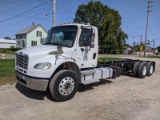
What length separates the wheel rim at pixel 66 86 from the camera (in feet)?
18.3

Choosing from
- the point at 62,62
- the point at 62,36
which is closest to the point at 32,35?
the point at 62,36

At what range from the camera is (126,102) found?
18.7 feet

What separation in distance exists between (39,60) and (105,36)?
47.6 meters

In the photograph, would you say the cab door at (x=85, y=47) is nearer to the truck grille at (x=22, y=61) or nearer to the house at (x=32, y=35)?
the truck grille at (x=22, y=61)

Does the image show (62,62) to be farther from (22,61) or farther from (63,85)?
(22,61)

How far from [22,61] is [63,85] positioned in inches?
62.3

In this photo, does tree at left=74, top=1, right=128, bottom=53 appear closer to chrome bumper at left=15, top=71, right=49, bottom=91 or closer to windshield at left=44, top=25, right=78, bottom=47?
windshield at left=44, top=25, right=78, bottom=47

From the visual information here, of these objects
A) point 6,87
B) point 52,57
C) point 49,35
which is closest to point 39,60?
point 52,57

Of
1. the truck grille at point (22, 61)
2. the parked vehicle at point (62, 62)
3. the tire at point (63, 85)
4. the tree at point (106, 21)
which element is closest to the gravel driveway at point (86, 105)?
the tire at point (63, 85)

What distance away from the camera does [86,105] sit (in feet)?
17.6

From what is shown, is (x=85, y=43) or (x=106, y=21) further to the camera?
(x=106, y=21)

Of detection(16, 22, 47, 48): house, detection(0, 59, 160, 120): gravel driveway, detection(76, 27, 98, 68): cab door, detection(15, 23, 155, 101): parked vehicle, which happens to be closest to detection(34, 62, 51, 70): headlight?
detection(15, 23, 155, 101): parked vehicle

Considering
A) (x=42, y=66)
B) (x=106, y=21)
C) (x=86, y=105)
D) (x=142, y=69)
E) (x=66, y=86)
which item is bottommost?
(x=86, y=105)

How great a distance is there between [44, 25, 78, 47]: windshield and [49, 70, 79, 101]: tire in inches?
44.3
